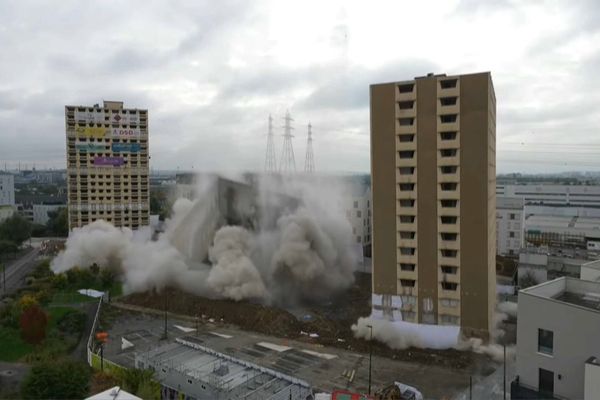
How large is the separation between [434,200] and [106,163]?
29.5 metres

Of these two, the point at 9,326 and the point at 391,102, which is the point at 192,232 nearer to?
the point at 9,326

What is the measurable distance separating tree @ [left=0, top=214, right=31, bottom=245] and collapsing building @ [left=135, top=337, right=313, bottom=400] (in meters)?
34.9

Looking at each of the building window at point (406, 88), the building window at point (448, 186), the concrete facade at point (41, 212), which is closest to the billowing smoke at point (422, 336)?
the building window at point (448, 186)

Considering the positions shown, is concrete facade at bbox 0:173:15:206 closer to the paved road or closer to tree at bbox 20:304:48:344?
the paved road

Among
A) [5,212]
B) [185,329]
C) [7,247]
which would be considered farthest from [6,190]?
[185,329]

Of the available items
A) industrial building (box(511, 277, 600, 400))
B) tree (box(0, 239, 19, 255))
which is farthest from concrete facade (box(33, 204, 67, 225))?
industrial building (box(511, 277, 600, 400))

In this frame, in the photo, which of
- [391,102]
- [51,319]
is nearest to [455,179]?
[391,102]

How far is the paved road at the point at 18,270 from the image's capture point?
29.9 meters

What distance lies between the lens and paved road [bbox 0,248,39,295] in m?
29.9

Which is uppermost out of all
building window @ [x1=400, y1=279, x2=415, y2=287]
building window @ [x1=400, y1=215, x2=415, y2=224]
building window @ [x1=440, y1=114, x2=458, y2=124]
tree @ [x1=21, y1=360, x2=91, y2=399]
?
building window @ [x1=440, y1=114, x2=458, y2=124]

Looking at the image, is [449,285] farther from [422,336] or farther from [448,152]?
[448,152]

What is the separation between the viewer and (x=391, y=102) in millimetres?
19688

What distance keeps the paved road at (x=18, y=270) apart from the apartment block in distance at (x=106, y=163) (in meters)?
4.56

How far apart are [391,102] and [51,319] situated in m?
18.5
